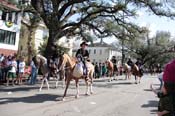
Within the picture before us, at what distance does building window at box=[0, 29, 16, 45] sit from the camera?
2358 inches

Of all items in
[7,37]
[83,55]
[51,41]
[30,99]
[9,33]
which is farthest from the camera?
[9,33]

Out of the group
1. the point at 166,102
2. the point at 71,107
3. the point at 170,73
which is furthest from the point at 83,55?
the point at 166,102

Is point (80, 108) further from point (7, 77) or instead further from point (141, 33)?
point (141, 33)

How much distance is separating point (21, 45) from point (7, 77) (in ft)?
165

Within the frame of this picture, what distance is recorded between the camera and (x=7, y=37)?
6128 centimetres

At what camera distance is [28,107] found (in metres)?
13.8

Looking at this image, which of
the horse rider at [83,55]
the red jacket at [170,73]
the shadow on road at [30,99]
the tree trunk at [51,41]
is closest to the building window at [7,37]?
the tree trunk at [51,41]

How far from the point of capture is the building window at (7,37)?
5988cm

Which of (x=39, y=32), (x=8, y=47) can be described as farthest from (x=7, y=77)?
(x=39, y=32)

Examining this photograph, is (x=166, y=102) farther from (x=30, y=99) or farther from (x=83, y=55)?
(x=83, y=55)

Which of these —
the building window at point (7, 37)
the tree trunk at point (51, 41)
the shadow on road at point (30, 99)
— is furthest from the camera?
the building window at point (7, 37)

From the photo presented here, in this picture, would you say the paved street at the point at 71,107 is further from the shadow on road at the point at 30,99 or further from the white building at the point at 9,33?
the white building at the point at 9,33

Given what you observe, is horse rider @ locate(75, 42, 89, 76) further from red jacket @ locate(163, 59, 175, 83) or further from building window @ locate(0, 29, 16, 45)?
building window @ locate(0, 29, 16, 45)

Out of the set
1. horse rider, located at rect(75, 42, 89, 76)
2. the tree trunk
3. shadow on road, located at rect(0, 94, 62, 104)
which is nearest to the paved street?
shadow on road, located at rect(0, 94, 62, 104)
